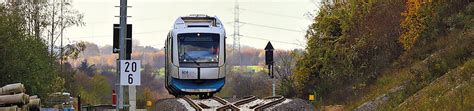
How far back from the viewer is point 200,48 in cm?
3656

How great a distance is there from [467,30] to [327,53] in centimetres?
1601

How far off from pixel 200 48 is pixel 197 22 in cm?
183

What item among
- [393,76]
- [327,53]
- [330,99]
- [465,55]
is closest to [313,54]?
[327,53]

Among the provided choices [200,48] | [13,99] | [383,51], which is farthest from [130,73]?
[383,51]

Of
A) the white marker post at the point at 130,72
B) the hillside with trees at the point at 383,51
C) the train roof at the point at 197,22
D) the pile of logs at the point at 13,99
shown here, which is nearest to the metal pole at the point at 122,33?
the white marker post at the point at 130,72

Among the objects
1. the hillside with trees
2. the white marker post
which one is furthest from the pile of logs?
the hillside with trees

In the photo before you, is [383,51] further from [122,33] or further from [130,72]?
[130,72]

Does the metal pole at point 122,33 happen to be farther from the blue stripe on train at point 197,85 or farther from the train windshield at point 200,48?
the blue stripe on train at point 197,85

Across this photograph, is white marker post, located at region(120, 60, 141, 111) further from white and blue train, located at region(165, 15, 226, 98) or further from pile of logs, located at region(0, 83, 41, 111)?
white and blue train, located at region(165, 15, 226, 98)

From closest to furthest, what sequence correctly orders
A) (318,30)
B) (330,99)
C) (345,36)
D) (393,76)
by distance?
(393,76) < (330,99) < (345,36) < (318,30)

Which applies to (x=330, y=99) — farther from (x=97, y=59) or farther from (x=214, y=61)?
(x=97, y=59)

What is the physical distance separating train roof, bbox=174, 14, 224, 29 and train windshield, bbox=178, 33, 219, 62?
2.33ft

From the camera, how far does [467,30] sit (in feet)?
97.3

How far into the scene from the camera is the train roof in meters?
37.2
